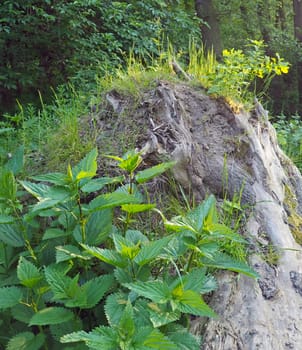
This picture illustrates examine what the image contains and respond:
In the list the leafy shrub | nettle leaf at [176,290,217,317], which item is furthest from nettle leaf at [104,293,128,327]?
the leafy shrub

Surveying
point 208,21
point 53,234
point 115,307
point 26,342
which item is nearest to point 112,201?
point 53,234

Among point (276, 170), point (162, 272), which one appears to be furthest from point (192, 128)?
point (162, 272)

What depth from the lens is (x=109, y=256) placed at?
1765 mm

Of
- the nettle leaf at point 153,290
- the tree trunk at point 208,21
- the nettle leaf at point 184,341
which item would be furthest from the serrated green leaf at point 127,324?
the tree trunk at point 208,21

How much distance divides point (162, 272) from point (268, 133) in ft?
6.10

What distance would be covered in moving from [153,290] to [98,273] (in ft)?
1.98

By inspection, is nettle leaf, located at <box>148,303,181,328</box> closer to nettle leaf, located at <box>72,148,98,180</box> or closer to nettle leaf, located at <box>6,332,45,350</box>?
nettle leaf, located at <box>6,332,45,350</box>

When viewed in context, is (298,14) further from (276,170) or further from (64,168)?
(64,168)

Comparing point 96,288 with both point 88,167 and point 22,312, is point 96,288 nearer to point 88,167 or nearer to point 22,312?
point 22,312

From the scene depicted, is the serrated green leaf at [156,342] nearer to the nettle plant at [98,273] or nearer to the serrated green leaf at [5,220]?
the nettle plant at [98,273]

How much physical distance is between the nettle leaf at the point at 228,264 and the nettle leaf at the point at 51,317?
60 cm

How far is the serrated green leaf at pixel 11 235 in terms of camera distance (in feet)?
6.60

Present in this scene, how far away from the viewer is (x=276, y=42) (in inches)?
516

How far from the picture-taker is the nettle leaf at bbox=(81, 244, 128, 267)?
5.68 ft
